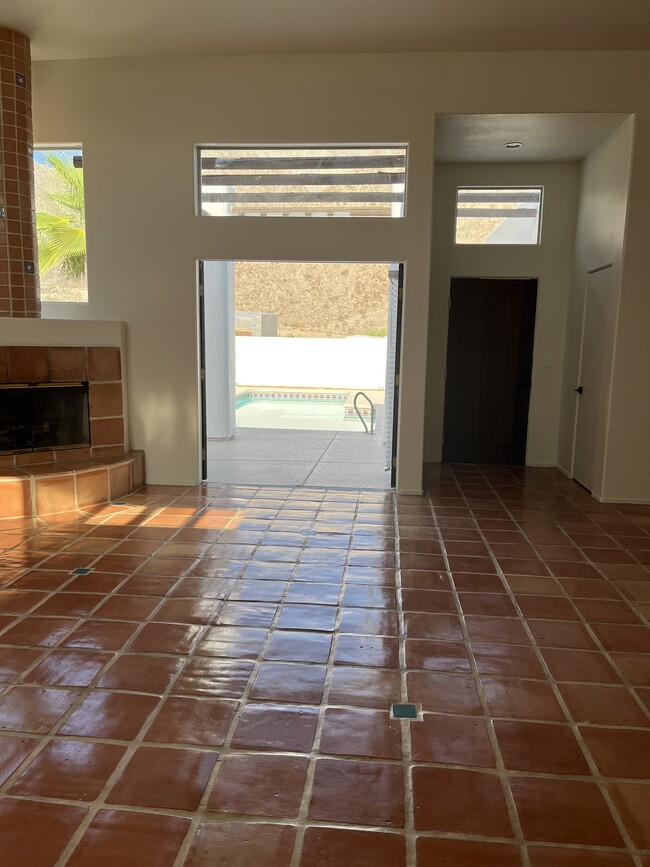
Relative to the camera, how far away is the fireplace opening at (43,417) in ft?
16.0

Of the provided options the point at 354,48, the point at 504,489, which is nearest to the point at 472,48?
the point at 354,48

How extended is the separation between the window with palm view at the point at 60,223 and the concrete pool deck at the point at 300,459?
7.13ft

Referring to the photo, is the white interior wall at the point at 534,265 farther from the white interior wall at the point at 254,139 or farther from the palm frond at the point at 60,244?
the palm frond at the point at 60,244

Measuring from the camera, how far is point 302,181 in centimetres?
538

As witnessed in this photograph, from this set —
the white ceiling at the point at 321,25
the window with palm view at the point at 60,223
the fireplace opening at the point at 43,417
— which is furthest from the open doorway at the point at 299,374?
the white ceiling at the point at 321,25

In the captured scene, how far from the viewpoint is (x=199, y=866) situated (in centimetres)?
166

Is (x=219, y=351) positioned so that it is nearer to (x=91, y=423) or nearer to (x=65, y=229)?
(x=65, y=229)

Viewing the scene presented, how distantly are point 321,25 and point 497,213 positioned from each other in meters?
2.73

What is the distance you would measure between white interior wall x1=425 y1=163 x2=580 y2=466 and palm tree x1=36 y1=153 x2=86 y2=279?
3.44m

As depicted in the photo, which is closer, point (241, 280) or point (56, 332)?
point (56, 332)

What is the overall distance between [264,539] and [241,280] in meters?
24.3

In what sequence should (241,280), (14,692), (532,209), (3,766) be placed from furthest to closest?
(241,280) → (532,209) → (14,692) → (3,766)

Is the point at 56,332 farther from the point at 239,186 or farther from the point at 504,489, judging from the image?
the point at 504,489

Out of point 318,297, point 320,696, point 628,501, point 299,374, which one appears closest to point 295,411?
point 299,374
